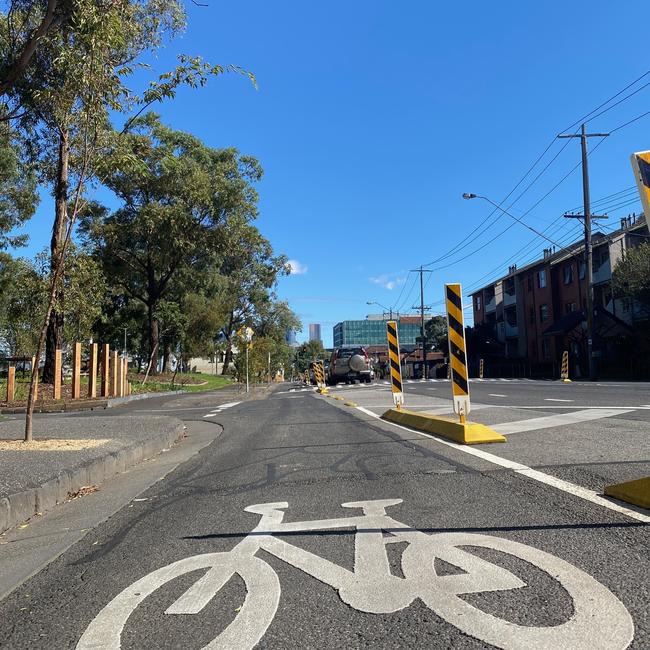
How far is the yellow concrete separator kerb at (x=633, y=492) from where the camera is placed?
15.5ft

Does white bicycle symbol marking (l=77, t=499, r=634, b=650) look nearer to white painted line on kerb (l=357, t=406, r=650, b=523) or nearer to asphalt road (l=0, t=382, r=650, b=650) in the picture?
asphalt road (l=0, t=382, r=650, b=650)

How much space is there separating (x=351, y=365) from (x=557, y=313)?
891 inches

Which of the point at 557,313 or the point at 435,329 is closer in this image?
the point at 557,313

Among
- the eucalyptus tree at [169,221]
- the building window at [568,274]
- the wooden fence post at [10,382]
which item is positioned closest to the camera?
the wooden fence post at [10,382]

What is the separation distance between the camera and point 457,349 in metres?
8.89

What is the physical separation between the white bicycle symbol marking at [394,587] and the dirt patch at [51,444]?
202 inches

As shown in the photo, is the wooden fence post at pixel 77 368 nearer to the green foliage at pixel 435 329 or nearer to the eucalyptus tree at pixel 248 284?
the eucalyptus tree at pixel 248 284

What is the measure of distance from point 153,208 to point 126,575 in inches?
1045

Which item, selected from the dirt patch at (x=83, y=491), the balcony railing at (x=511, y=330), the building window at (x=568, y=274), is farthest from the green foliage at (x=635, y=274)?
the dirt patch at (x=83, y=491)

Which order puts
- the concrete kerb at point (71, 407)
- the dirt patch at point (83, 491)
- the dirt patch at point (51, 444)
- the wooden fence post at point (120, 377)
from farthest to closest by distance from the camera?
the wooden fence post at point (120, 377) < the concrete kerb at point (71, 407) < the dirt patch at point (51, 444) < the dirt patch at point (83, 491)

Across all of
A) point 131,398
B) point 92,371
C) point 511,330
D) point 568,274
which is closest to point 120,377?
point 131,398

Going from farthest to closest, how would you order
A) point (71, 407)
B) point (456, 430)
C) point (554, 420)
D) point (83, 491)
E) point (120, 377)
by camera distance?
1. point (120, 377)
2. point (71, 407)
3. point (554, 420)
4. point (456, 430)
5. point (83, 491)

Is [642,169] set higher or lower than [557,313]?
lower

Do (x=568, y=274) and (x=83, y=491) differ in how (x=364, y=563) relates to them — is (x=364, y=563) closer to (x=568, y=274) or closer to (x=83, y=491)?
(x=83, y=491)
